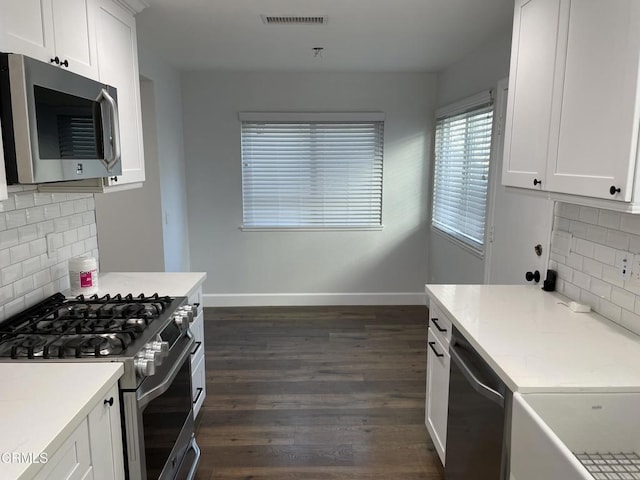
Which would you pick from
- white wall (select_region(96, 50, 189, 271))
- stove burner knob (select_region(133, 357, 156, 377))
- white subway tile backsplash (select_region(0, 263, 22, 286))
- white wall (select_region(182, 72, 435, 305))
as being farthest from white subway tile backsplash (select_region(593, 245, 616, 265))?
white wall (select_region(96, 50, 189, 271))

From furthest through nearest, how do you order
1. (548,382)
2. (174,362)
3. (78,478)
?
(174,362)
(548,382)
(78,478)

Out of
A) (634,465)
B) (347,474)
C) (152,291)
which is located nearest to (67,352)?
(152,291)

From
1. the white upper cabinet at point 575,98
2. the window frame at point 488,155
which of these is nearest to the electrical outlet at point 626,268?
the white upper cabinet at point 575,98

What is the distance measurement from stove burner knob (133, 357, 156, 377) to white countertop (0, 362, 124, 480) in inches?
2.6

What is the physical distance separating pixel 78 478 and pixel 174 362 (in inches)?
26.0

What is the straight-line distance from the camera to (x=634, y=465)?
1.33 metres

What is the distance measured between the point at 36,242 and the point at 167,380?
0.98 meters

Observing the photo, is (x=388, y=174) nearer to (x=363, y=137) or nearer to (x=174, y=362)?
(x=363, y=137)

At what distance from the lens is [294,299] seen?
16.7 feet

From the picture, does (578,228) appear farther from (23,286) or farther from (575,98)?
(23,286)

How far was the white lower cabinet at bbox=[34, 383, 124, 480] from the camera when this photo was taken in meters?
1.18

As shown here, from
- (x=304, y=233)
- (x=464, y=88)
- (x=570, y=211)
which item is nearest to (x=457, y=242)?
(x=464, y=88)

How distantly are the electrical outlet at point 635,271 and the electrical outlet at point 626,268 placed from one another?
0.01 meters

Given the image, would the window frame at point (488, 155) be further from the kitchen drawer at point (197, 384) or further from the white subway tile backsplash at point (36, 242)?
the white subway tile backsplash at point (36, 242)
